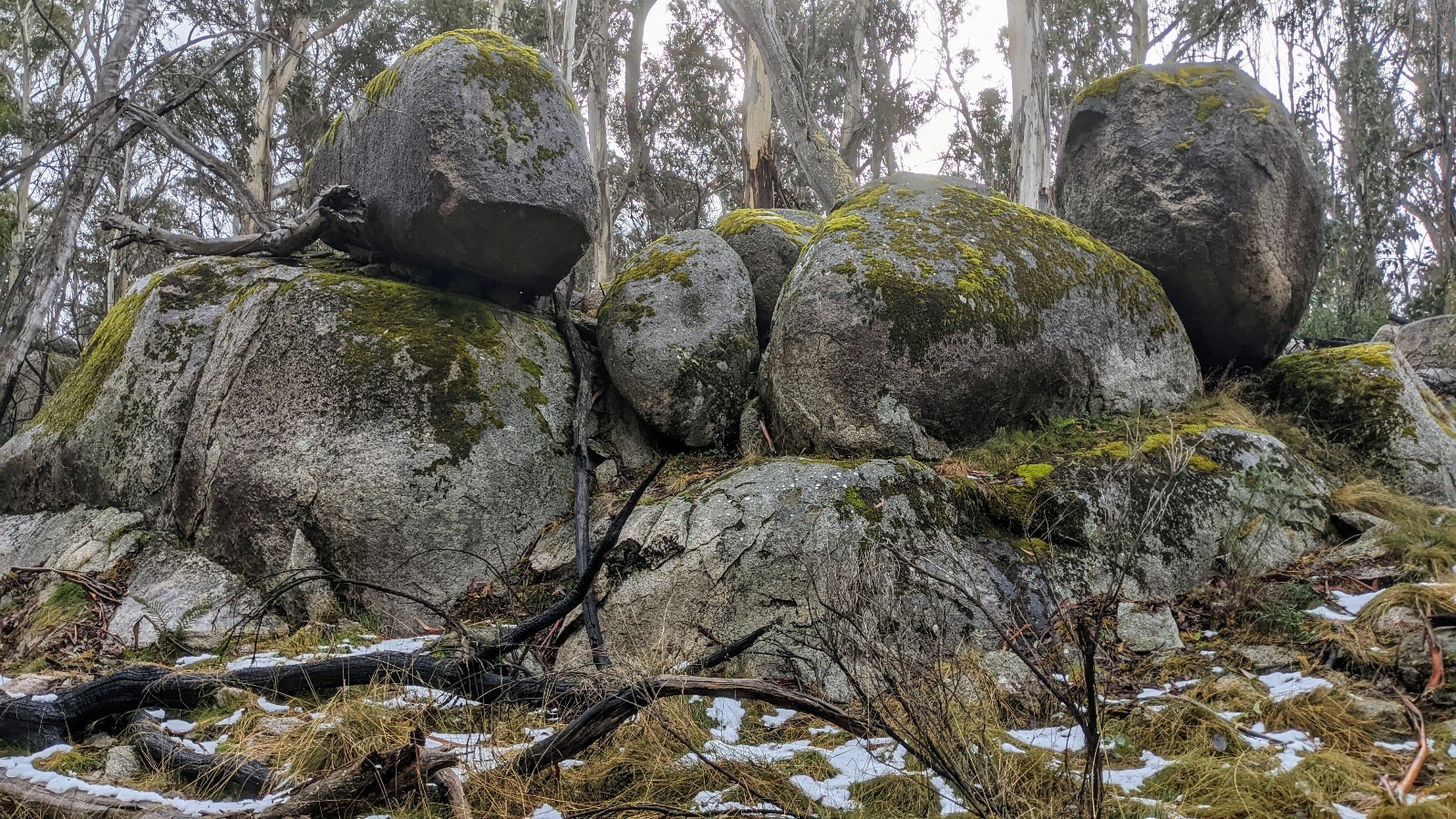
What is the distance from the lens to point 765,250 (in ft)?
23.4

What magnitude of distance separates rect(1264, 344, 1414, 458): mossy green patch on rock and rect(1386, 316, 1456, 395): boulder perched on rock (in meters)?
3.26

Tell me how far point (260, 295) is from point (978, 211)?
202 inches

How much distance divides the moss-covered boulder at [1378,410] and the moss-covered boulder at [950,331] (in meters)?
0.93

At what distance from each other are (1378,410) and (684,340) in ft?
16.1

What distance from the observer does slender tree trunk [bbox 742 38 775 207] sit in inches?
462

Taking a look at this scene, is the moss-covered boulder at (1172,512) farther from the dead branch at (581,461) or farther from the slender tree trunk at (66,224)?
the slender tree trunk at (66,224)

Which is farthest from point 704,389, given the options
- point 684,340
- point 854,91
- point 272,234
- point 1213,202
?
point 854,91

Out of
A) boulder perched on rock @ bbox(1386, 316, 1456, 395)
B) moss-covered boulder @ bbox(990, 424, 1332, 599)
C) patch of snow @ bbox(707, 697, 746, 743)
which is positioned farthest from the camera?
boulder perched on rock @ bbox(1386, 316, 1456, 395)

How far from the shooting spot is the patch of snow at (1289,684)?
10.6 ft

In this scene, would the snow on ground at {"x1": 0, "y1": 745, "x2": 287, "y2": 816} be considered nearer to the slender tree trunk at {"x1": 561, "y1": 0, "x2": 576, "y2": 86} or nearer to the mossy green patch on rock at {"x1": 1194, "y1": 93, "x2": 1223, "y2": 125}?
the mossy green patch on rock at {"x1": 1194, "y1": 93, "x2": 1223, "y2": 125}

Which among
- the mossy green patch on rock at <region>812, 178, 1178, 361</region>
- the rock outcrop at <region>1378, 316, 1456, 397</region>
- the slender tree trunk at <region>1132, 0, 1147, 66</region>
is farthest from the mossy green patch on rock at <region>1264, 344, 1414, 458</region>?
the slender tree trunk at <region>1132, 0, 1147, 66</region>

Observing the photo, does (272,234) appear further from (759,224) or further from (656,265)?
(759,224)

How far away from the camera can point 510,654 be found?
12.1 feet

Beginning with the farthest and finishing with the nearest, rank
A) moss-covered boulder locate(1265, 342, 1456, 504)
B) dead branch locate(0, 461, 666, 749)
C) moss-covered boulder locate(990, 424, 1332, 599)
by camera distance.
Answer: moss-covered boulder locate(1265, 342, 1456, 504) < moss-covered boulder locate(990, 424, 1332, 599) < dead branch locate(0, 461, 666, 749)
